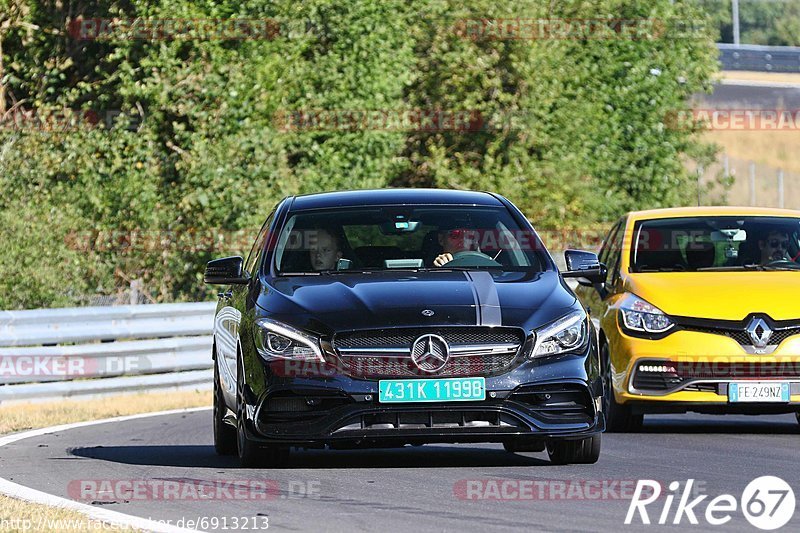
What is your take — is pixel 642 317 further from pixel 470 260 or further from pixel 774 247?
pixel 470 260

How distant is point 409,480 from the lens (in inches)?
358

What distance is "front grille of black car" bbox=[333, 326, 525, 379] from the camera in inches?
354

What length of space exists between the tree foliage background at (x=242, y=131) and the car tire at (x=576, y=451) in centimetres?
1375

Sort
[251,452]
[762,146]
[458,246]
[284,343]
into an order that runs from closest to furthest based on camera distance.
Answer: [284,343] → [251,452] → [458,246] → [762,146]

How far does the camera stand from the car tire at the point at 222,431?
10.9 metres

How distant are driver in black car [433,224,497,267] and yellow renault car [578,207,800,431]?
247 cm

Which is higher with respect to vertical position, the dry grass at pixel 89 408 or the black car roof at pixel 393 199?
the black car roof at pixel 393 199

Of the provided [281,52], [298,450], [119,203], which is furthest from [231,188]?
[298,450]

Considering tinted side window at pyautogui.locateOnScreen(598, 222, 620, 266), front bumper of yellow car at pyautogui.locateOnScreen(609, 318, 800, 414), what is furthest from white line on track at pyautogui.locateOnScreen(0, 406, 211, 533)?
tinted side window at pyautogui.locateOnScreen(598, 222, 620, 266)

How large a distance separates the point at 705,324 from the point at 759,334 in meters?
0.37

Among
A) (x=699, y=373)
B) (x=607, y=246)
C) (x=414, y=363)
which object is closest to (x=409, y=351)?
(x=414, y=363)

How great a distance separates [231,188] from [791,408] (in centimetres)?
1551

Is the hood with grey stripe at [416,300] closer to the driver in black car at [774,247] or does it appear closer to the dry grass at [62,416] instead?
the dry grass at [62,416]

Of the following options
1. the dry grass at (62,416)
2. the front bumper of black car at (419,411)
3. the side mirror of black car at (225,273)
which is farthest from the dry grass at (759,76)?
the front bumper of black car at (419,411)
